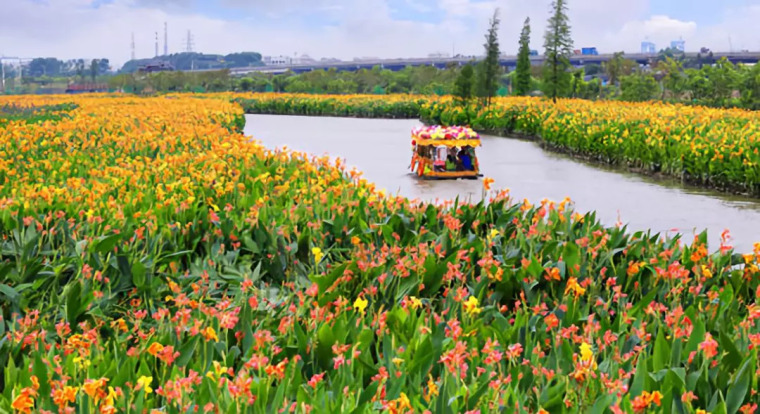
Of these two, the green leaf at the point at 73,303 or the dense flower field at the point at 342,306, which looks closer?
the dense flower field at the point at 342,306

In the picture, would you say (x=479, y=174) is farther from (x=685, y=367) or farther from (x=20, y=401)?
(x=20, y=401)

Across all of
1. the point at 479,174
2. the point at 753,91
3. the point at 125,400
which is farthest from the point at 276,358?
the point at 753,91

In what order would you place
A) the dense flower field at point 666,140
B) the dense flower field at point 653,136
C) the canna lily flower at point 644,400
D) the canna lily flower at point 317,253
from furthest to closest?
1. the dense flower field at point 653,136
2. the dense flower field at point 666,140
3. the canna lily flower at point 317,253
4. the canna lily flower at point 644,400

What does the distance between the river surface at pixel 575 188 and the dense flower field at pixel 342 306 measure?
930 mm

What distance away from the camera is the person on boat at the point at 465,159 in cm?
1427

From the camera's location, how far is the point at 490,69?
30.9m

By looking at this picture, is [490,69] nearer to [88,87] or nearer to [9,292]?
[9,292]

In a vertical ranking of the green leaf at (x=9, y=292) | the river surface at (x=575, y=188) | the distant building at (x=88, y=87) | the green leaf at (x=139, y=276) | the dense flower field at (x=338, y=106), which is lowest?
the river surface at (x=575, y=188)

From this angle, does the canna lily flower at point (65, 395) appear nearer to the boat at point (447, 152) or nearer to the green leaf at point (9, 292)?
the green leaf at point (9, 292)

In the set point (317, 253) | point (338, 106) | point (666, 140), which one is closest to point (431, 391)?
point (317, 253)

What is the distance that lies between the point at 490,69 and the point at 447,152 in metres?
17.5

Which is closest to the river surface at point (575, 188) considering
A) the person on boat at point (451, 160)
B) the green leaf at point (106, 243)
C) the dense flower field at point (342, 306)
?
the person on boat at point (451, 160)

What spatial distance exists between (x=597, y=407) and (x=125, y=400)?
1582 millimetres

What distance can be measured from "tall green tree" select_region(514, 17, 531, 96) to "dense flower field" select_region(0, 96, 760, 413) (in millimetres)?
32010
